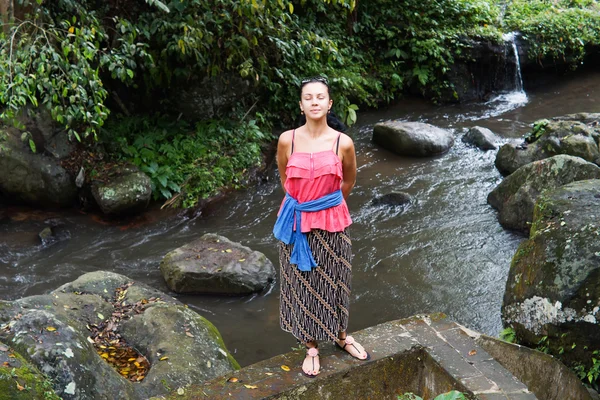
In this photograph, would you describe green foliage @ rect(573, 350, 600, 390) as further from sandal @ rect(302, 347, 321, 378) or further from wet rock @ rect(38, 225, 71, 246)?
wet rock @ rect(38, 225, 71, 246)

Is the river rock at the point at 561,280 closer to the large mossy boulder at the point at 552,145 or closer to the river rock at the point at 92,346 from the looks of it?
the river rock at the point at 92,346

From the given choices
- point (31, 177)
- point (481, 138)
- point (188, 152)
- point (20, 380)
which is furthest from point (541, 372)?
point (481, 138)

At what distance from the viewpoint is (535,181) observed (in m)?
7.98

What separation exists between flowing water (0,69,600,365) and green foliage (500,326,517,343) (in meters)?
1.27

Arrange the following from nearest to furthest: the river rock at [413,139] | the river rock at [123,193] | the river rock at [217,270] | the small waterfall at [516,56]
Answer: the river rock at [217,270], the river rock at [123,193], the river rock at [413,139], the small waterfall at [516,56]

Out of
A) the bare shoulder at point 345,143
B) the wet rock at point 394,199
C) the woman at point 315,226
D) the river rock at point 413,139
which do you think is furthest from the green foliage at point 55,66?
the river rock at point 413,139

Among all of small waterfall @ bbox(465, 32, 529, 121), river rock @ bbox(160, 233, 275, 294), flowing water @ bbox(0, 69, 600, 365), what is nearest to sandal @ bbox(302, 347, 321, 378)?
flowing water @ bbox(0, 69, 600, 365)

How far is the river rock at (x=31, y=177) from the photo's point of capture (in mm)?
8578

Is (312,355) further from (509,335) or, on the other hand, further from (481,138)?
(481,138)

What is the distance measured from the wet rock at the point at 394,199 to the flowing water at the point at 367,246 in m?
0.12

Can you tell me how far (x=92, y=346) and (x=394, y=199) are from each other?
19.2 feet

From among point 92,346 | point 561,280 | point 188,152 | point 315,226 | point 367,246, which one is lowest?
point 367,246

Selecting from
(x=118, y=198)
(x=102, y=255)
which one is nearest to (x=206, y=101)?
(x=118, y=198)

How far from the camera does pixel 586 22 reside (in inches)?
589
